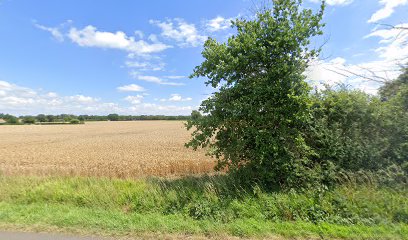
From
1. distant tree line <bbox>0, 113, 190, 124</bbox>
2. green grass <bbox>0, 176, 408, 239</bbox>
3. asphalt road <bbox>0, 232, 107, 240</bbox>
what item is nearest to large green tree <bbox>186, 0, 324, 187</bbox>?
green grass <bbox>0, 176, 408, 239</bbox>

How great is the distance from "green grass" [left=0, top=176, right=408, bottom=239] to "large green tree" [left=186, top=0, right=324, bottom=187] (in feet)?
2.77

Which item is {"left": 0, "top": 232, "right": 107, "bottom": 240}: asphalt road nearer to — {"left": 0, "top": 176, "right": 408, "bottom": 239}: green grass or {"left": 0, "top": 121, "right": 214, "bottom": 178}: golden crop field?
{"left": 0, "top": 176, "right": 408, "bottom": 239}: green grass

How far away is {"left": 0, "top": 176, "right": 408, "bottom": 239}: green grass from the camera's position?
13.8ft

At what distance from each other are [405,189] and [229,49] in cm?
580

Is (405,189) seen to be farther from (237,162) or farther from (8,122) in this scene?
(8,122)

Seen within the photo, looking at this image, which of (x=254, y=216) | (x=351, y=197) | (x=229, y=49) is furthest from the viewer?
(x=229, y=49)

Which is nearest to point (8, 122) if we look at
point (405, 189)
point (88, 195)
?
point (88, 195)

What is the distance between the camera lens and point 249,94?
6.09 metres

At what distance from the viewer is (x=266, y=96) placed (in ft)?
19.4

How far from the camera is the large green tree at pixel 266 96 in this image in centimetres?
583

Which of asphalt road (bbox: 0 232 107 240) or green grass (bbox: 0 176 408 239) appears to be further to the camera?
green grass (bbox: 0 176 408 239)

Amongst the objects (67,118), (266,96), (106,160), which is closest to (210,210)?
(266,96)

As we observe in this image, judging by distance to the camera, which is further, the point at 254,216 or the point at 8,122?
the point at 8,122

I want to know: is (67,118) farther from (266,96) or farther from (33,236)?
(266,96)
